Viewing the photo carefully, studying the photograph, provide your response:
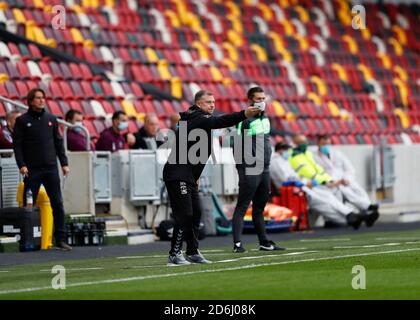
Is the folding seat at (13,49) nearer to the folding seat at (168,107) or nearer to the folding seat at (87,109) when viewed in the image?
the folding seat at (87,109)

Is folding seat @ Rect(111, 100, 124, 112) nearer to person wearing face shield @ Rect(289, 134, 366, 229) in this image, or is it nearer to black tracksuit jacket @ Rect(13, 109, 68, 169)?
person wearing face shield @ Rect(289, 134, 366, 229)

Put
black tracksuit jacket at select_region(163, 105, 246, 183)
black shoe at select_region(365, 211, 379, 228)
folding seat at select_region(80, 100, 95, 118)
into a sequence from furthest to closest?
1. folding seat at select_region(80, 100, 95, 118)
2. black shoe at select_region(365, 211, 379, 228)
3. black tracksuit jacket at select_region(163, 105, 246, 183)

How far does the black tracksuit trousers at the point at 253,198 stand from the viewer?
15.9m

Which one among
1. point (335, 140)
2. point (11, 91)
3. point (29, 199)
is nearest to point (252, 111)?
point (29, 199)

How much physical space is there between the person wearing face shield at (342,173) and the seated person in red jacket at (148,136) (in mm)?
4155

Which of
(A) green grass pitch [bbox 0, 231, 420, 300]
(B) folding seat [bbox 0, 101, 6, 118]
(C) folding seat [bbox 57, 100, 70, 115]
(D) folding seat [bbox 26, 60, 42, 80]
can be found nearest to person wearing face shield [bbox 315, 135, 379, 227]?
(C) folding seat [bbox 57, 100, 70, 115]

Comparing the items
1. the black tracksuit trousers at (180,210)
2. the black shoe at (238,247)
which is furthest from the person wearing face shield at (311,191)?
the black tracksuit trousers at (180,210)

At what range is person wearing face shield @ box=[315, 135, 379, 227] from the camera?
78.5 ft

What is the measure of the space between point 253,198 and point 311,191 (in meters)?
7.19

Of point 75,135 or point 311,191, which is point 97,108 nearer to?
point 75,135

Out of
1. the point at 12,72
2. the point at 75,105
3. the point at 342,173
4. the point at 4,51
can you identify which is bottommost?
the point at 342,173

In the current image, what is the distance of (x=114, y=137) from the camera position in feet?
67.9

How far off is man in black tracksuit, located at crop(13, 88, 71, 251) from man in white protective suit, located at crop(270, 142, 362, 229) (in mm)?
6469

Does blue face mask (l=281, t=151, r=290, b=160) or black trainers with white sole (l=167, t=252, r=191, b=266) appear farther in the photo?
blue face mask (l=281, t=151, r=290, b=160)
